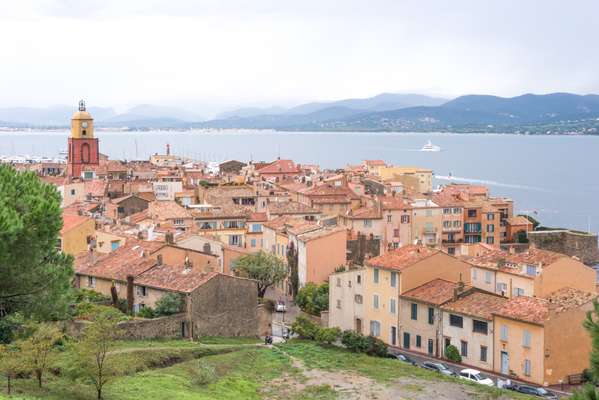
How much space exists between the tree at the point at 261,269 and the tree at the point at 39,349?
941 inches

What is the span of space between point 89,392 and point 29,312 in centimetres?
329

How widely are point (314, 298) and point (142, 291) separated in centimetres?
1249

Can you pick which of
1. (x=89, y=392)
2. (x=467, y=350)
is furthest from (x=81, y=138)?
(x=89, y=392)

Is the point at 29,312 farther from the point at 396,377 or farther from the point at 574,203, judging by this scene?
the point at 574,203

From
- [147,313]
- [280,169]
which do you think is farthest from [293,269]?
[280,169]

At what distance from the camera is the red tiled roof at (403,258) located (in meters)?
44.3

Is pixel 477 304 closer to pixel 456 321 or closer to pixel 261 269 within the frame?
pixel 456 321

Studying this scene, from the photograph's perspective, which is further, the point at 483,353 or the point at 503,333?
the point at 483,353

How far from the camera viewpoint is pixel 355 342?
4041cm

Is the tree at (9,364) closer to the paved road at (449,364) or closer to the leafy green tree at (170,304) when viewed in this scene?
the leafy green tree at (170,304)

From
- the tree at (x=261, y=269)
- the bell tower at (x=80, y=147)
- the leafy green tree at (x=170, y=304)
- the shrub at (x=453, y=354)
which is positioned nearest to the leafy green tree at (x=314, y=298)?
the tree at (x=261, y=269)

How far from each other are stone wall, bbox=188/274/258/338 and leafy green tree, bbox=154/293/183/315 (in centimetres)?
47

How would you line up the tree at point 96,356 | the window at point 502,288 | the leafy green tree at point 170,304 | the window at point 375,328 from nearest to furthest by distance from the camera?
1. the tree at point 96,356
2. the leafy green tree at point 170,304
3. the window at point 375,328
4. the window at point 502,288

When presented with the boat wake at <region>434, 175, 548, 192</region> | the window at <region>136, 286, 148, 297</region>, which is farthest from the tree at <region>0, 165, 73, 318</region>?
the boat wake at <region>434, 175, 548, 192</region>
